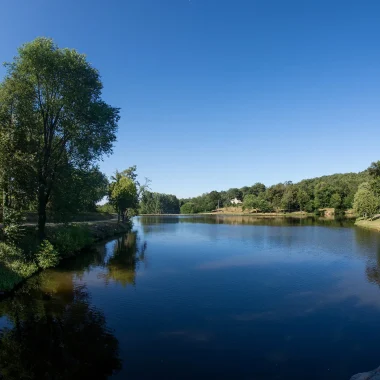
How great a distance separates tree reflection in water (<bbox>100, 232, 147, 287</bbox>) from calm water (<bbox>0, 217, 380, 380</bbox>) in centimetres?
34

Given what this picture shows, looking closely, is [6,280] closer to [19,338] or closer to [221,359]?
[19,338]

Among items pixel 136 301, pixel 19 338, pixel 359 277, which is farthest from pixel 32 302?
pixel 359 277

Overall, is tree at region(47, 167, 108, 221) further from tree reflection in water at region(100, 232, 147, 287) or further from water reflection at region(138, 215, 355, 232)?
water reflection at region(138, 215, 355, 232)

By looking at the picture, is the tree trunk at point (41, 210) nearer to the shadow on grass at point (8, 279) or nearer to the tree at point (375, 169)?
the shadow on grass at point (8, 279)

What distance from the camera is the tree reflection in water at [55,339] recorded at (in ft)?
40.8

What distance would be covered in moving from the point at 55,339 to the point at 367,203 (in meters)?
92.8

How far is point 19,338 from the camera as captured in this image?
1509cm

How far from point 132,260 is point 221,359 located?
2434cm

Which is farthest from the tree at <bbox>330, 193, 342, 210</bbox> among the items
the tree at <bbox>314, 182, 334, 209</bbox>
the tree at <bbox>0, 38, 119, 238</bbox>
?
the tree at <bbox>0, 38, 119, 238</bbox>

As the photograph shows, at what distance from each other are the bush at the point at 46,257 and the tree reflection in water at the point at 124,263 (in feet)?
17.8

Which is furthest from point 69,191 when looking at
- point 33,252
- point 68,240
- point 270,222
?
point 270,222

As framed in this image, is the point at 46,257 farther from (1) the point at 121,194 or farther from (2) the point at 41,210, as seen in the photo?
(1) the point at 121,194

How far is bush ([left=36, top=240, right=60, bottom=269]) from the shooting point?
96.4 feet

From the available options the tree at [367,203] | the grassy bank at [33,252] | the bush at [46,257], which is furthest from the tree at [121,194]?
the tree at [367,203]
